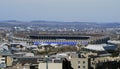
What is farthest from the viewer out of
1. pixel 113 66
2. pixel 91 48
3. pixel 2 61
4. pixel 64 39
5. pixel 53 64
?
pixel 64 39

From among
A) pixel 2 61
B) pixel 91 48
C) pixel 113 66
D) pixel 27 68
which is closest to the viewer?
pixel 27 68

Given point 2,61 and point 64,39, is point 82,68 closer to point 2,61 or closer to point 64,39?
point 2,61

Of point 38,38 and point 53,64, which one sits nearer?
point 53,64

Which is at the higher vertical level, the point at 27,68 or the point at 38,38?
the point at 27,68

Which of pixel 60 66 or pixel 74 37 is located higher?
pixel 60 66

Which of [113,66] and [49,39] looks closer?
Result: [113,66]

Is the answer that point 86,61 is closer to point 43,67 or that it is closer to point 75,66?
point 75,66

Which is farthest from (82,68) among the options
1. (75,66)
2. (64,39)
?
(64,39)

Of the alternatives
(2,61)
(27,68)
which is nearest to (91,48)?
(2,61)

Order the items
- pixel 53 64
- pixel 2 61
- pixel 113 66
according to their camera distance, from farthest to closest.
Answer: pixel 2 61 → pixel 113 66 → pixel 53 64
